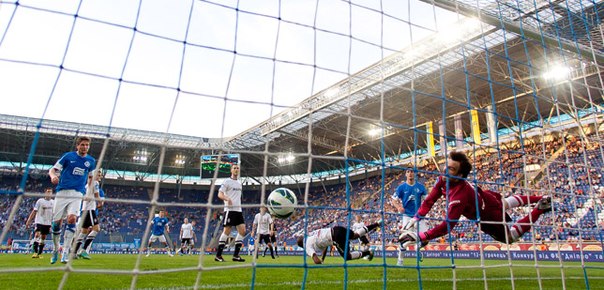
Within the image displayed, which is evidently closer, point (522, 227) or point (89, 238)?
point (522, 227)

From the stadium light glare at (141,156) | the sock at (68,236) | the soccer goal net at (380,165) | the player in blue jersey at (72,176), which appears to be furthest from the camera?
the stadium light glare at (141,156)

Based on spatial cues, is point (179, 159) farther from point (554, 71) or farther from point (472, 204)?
point (472, 204)

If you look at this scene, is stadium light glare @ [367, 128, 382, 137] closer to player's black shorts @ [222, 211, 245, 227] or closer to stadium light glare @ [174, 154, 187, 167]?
stadium light glare @ [174, 154, 187, 167]

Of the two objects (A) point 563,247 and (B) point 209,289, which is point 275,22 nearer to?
(B) point 209,289

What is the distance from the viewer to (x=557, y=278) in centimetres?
561

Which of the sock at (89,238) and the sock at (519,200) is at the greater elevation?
the sock at (519,200)

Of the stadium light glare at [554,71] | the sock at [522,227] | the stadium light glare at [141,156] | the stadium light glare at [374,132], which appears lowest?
the sock at [522,227]

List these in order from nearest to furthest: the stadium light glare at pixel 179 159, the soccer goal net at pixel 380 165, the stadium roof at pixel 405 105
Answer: the soccer goal net at pixel 380 165, the stadium roof at pixel 405 105, the stadium light glare at pixel 179 159

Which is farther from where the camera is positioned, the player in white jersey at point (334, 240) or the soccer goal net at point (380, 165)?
the player in white jersey at point (334, 240)

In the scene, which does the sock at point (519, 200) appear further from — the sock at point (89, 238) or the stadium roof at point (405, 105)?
the sock at point (89, 238)

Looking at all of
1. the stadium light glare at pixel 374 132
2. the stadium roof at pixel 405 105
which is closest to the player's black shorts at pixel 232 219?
the stadium roof at pixel 405 105

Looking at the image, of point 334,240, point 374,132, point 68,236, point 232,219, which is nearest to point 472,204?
point 334,240

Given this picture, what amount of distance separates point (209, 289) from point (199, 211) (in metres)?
35.5

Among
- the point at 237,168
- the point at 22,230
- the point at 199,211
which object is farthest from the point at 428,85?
the point at 22,230
